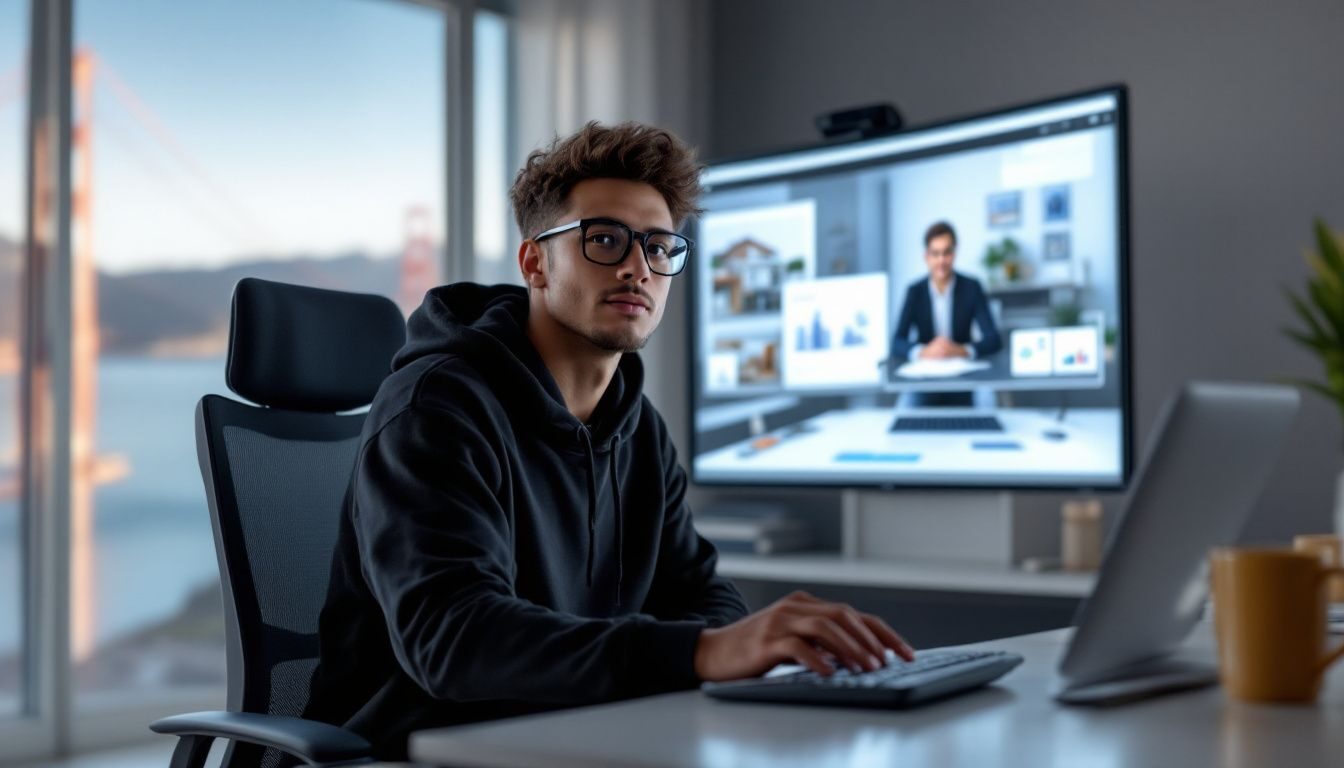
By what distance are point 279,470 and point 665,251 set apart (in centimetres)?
60

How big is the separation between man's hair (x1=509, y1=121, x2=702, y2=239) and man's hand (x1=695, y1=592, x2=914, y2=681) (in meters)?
0.80

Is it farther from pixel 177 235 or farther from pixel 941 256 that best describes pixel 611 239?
pixel 177 235

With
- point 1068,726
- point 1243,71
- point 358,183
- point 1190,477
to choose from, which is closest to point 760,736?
point 1068,726

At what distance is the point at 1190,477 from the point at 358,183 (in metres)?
3.40

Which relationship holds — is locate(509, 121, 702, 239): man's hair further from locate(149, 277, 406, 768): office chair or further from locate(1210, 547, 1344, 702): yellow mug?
locate(1210, 547, 1344, 702): yellow mug

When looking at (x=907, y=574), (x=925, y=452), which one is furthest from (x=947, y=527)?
(x=907, y=574)

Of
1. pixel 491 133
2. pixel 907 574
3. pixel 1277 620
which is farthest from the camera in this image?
pixel 491 133

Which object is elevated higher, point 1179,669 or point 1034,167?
point 1034,167

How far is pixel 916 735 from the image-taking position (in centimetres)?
91

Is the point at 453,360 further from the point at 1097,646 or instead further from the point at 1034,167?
the point at 1034,167

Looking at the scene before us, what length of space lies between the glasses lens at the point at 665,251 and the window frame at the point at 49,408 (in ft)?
7.48

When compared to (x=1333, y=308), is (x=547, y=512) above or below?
below

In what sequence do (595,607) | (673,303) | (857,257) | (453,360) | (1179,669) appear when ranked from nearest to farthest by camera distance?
(1179,669) < (453,360) < (595,607) < (857,257) < (673,303)

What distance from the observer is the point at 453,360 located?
158cm
